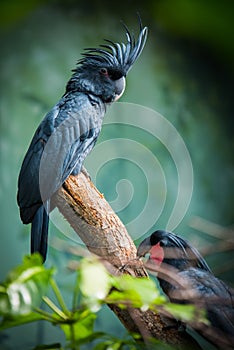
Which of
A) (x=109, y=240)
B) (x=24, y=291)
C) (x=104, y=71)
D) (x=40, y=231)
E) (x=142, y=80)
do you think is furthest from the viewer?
(x=142, y=80)

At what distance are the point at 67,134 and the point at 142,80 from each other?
2.69ft

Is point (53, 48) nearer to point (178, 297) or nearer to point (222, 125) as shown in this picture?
point (222, 125)

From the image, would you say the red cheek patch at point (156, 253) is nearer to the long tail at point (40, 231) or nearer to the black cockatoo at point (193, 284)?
the black cockatoo at point (193, 284)

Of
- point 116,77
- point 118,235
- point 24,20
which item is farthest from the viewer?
point 24,20

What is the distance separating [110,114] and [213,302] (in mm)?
1115

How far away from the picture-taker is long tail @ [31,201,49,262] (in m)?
1.46

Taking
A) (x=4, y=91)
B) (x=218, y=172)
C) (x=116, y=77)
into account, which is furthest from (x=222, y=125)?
(x=4, y=91)

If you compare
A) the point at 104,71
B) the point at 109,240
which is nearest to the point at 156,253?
the point at 109,240

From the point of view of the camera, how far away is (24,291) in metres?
0.69

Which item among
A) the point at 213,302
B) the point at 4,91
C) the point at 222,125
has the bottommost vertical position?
the point at 213,302

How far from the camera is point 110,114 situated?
7.01 ft

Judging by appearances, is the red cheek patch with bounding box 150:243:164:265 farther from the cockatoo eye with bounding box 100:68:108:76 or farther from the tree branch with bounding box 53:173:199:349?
the cockatoo eye with bounding box 100:68:108:76

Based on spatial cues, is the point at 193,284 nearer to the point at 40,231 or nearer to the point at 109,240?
the point at 109,240

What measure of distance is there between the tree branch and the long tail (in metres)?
0.05
